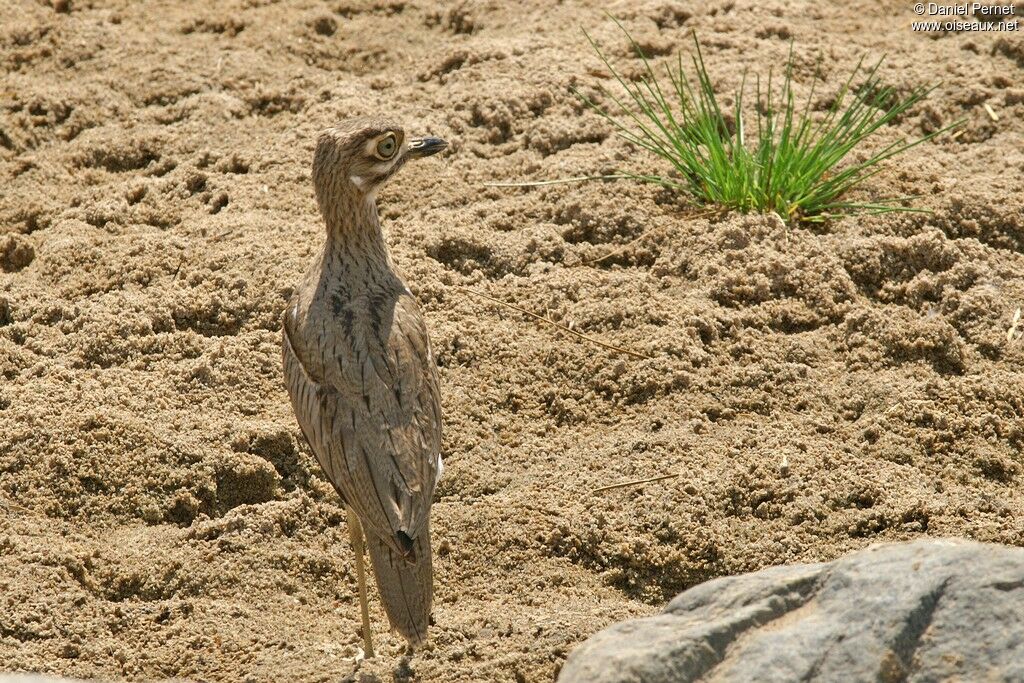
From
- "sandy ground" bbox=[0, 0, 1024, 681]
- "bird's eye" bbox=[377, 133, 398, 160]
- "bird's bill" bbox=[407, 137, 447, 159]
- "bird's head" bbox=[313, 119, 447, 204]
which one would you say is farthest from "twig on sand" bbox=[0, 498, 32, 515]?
"bird's bill" bbox=[407, 137, 447, 159]

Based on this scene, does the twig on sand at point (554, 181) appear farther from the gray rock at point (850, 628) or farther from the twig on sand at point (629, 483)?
the gray rock at point (850, 628)

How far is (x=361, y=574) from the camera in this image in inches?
181

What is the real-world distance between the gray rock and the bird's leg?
1382 millimetres

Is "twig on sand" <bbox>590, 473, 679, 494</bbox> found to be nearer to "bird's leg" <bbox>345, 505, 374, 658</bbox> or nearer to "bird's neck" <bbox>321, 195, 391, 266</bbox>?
"bird's leg" <bbox>345, 505, 374, 658</bbox>

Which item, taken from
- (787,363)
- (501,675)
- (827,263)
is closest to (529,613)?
(501,675)

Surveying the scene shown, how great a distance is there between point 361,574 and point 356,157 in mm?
1534

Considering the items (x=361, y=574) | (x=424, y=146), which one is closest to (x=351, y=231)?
(x=424, y=146)

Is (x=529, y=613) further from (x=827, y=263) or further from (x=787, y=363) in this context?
(x=827, y=263)

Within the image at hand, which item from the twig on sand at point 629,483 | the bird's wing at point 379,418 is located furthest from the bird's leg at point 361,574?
the twig on sand at point 629,483

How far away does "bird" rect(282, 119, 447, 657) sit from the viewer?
418cm

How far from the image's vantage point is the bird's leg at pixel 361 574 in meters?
4.50

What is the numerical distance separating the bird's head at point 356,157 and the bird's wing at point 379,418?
0.53 metres

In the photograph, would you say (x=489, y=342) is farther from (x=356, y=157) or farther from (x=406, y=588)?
(x=406, y=588)

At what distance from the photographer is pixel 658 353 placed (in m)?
5.40
